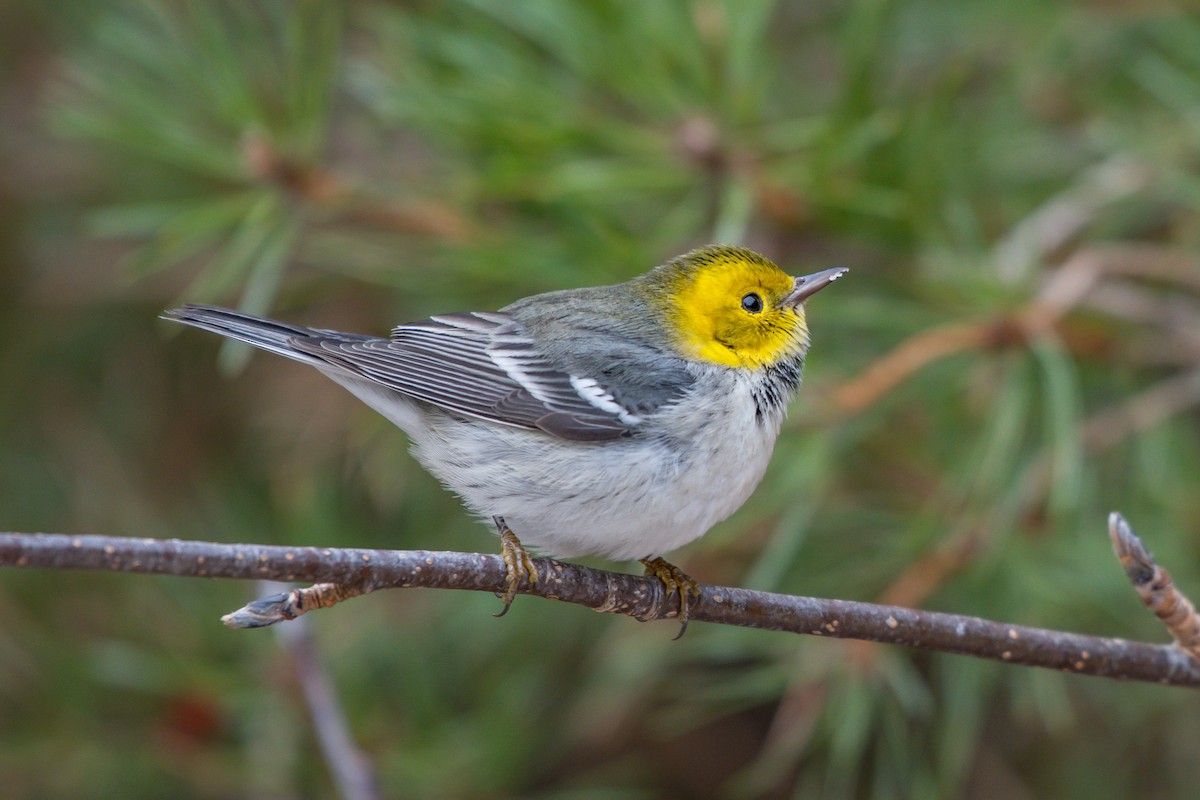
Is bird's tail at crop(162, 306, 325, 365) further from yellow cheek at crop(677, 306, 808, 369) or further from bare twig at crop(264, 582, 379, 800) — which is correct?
yellow cheek at crop(677, 306, 808, 369)

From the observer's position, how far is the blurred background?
245cm

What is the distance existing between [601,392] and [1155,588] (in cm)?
96

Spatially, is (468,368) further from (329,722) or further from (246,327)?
(329,722)

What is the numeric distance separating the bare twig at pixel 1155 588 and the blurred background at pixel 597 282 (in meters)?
0.61

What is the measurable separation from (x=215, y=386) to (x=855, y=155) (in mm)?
1756

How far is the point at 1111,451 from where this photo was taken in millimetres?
2746

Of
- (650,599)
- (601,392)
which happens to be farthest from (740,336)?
(650,599)

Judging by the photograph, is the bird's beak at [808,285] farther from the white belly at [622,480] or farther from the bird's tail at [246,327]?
the bird's tail at [246,327]

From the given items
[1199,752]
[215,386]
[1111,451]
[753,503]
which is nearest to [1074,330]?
[1111,451]

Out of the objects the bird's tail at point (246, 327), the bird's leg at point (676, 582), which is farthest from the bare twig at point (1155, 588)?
the bird's tail at point (246, 327)

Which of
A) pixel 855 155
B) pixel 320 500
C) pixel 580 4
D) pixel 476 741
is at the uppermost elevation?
pixel 580 4

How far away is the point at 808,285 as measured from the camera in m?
2.29

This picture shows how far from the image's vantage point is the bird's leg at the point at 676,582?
75.2 inches

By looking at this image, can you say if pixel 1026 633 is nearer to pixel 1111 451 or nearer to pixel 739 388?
pixel 739 388
